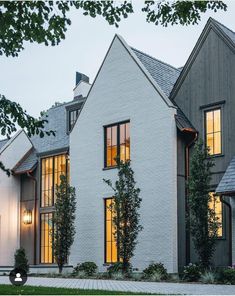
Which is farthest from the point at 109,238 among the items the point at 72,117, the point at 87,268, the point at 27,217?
the point at 72,117

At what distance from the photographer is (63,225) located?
80.3ft

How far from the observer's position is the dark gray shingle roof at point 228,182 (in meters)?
19.3

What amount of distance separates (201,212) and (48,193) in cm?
1106

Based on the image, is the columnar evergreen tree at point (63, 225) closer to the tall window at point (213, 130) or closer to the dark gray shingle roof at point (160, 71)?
the dark gray shingle roof at point (160, 71)

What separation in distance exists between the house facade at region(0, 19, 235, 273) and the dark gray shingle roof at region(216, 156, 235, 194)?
4 cm

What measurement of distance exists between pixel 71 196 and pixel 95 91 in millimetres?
4588

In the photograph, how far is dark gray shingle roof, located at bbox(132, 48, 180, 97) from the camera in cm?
2402

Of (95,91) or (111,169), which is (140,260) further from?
(95,91)

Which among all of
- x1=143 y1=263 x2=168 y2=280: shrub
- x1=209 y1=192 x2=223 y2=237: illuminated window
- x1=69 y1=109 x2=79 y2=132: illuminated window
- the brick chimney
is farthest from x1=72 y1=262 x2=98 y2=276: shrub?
the brick chimney

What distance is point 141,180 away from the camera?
905 inches

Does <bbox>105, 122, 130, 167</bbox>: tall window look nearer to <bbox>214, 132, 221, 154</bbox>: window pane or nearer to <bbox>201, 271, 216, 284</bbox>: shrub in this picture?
<bbox>214, 132, 221, 154</bbox>: window pane

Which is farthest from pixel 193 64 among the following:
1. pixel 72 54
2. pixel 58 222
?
pixel 72 54

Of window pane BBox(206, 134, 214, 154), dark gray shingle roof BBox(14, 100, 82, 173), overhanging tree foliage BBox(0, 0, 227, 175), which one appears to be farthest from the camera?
dark gray shingle roof BBox(14, 100, 82, 173)

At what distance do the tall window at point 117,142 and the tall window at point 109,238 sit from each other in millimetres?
1744
